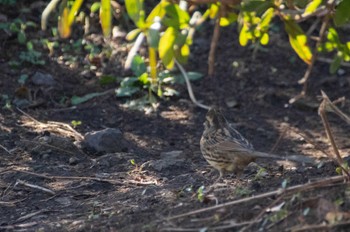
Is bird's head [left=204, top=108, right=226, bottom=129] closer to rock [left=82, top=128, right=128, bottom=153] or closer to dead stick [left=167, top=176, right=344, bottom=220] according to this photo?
rock [left=82, top=128, right=128, bottom=153]

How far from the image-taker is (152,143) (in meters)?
7.50

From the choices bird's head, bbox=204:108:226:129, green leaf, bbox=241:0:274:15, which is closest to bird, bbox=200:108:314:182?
bird's head, bbox=204:108:226:129

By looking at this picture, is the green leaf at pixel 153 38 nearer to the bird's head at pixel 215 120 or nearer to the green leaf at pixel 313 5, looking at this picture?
the bird's head at pixel 215 120

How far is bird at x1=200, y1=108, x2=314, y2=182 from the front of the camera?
228 inches

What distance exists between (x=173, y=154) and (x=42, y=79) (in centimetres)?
203

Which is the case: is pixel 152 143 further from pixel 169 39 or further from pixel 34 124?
pixel 169 39

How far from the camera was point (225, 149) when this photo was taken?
19.4 ft

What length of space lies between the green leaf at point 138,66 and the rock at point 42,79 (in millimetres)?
772

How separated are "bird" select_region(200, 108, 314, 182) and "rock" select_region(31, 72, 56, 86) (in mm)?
2635

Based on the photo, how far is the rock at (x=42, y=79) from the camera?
8.56m

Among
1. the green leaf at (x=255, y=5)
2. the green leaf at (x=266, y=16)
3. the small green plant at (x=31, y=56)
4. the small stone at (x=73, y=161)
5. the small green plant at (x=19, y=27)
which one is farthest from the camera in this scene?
the small green plant at (x=19, y=27)

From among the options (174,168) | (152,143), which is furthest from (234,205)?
(152,143)

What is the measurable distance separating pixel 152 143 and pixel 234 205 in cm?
278

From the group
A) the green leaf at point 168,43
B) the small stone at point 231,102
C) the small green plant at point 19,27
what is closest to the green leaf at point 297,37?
the green leaf at point 168,43
